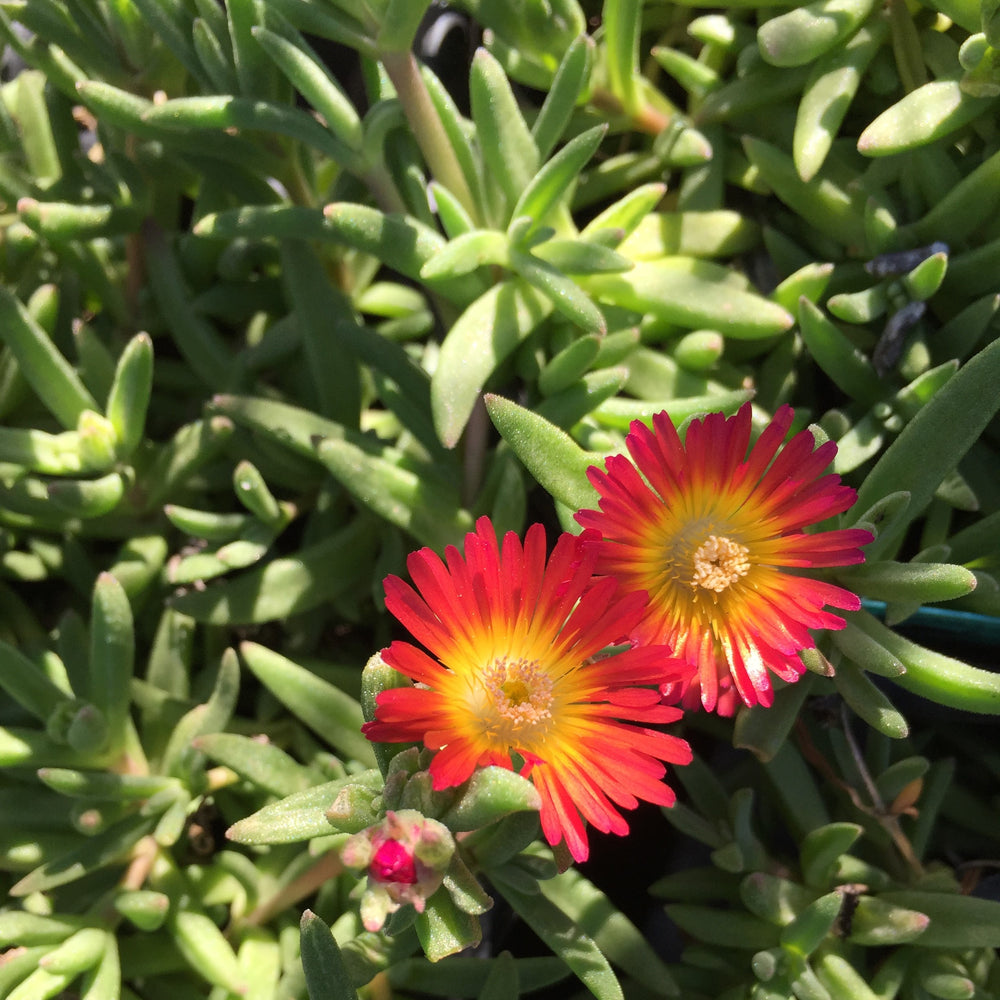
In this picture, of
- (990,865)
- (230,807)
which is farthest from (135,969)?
(990,865)

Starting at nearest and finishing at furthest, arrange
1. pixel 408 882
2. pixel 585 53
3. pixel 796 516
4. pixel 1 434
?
pixel 408 882 → pixel 796 516 → pixel 585 53 → pixel 1 434

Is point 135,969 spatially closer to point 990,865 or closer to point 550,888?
point 550,888

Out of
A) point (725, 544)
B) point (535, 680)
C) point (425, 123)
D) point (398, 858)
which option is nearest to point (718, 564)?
point (725, 544)

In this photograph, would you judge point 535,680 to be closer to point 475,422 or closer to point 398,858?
point 398,858

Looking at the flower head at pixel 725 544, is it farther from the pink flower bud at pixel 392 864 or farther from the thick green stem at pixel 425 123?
the thick green stem at pixel 425 123

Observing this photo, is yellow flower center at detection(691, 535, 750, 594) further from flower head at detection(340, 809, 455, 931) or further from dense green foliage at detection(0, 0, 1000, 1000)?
flower head at detection(340, 809, 455, 931)

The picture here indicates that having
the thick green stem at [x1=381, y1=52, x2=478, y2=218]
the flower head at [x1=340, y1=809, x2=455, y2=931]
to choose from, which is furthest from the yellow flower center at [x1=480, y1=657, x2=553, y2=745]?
the thick green stem at [x1=381, y1=52, x2=478, y2=218]

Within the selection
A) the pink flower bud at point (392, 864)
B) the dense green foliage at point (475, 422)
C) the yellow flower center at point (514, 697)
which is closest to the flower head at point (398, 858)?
the pink flower bud at point (392, 864)
